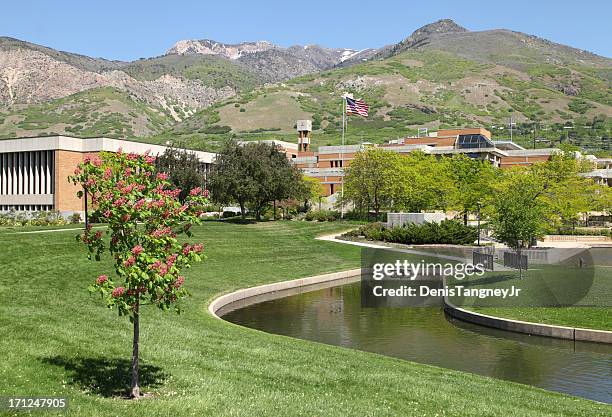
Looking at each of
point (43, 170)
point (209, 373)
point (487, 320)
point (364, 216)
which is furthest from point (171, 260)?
point (43, 170)

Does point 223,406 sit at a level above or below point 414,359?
above

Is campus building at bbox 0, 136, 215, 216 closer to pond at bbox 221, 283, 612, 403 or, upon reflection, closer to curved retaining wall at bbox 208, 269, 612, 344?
curved retaining wall at bbox 208, 269, 612, 344

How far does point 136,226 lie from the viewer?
39.7ft

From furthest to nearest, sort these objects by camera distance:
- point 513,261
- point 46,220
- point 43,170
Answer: point 43,170 → point 46,220 → point 513,261

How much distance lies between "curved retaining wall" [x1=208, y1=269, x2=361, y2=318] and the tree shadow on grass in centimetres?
1239

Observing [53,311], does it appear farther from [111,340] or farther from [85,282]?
[85,282]

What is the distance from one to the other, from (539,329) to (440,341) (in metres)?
3.99

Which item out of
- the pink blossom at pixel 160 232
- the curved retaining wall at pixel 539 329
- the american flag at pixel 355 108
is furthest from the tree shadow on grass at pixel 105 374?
the american flag at pixel 355 108

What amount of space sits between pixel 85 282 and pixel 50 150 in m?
51.8

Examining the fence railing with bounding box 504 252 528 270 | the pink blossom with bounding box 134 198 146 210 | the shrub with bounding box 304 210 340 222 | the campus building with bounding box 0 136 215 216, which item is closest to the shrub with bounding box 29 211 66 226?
the campus building with bounding box 0 136 215 216

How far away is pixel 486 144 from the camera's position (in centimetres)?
10700

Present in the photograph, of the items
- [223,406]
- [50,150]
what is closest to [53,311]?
[223,406]

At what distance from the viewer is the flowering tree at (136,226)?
11727 millimetres

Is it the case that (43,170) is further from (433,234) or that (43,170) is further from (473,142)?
(473,142)
